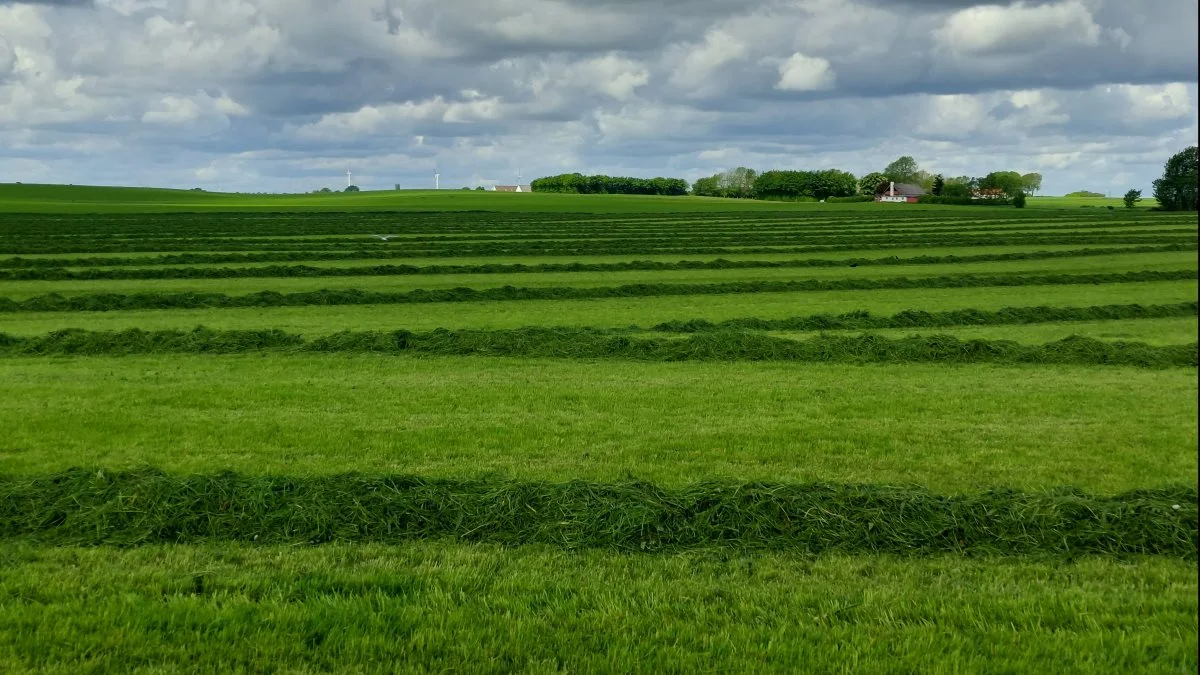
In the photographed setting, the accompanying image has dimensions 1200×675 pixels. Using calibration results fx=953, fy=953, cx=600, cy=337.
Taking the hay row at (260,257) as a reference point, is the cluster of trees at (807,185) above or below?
above

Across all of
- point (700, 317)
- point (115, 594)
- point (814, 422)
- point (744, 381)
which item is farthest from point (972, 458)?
point (700, 317)

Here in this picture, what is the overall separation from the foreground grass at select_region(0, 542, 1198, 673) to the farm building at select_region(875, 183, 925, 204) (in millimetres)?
165617

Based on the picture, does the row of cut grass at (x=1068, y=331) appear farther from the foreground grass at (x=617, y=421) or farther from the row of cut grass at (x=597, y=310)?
the foreground grass at (x=617, y=421)

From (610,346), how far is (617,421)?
6.40 metres

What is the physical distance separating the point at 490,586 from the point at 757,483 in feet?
10.3

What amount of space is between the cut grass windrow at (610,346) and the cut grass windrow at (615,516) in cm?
932

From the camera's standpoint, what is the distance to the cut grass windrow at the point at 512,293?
1067 inches

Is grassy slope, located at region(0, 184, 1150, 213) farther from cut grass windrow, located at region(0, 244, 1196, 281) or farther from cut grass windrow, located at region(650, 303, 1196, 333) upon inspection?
cut grass windrow, located at region(650, 303, 1196, 333)

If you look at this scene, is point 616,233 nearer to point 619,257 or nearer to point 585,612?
point 619,257

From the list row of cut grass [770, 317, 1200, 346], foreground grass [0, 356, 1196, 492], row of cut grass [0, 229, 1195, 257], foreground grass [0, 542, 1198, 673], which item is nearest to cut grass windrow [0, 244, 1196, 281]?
row of cut grass [0, 229, 1195, 257]

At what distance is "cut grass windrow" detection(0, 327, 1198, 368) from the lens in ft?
58.3

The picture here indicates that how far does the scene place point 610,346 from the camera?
1892 centimetres

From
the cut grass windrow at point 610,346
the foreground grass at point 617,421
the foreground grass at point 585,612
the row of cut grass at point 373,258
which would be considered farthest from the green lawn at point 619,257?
the foreground grass at point 585,612

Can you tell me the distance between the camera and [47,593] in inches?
251
